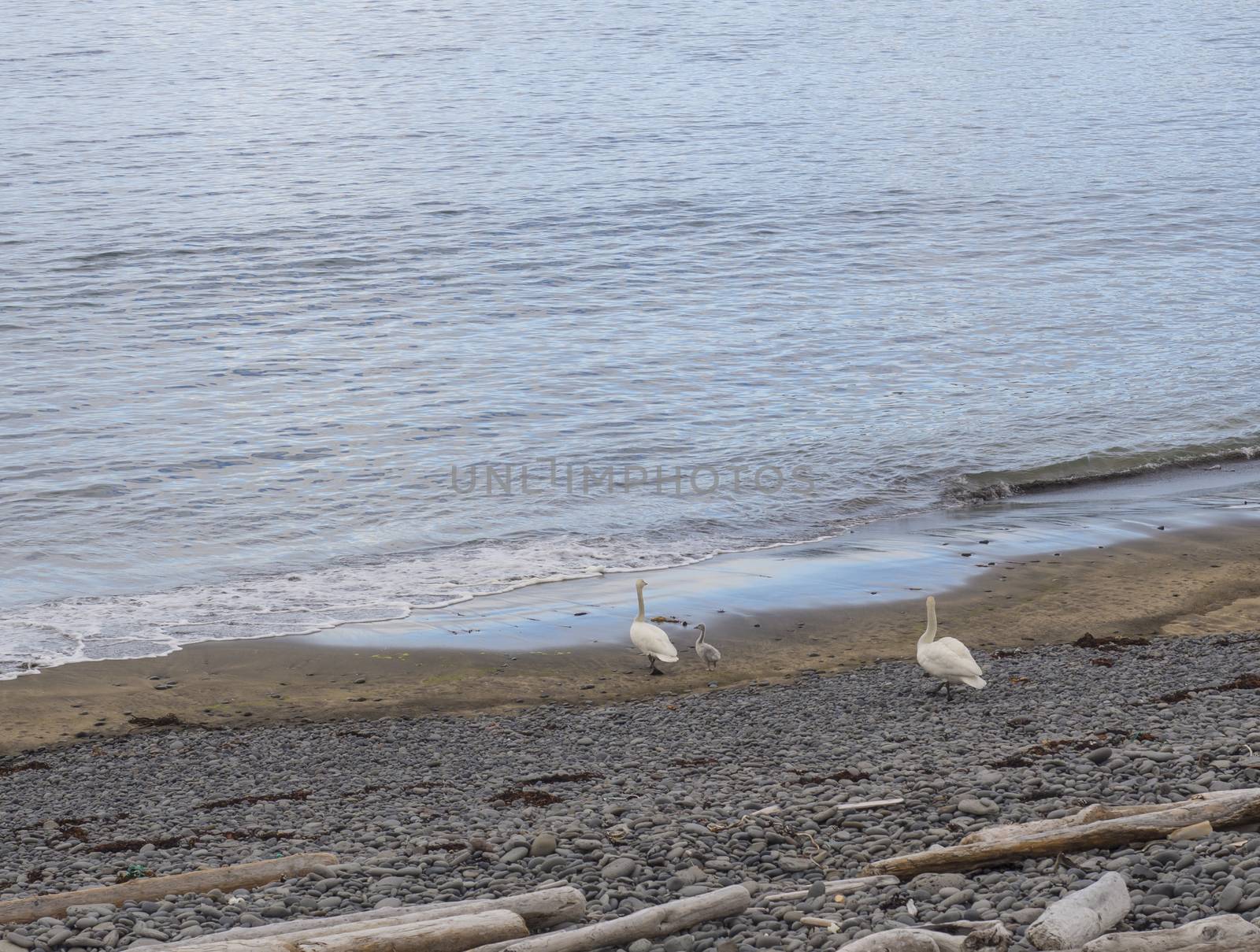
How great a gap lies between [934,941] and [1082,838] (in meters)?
1.53

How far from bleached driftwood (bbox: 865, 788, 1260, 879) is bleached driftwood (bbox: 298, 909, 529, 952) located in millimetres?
2043

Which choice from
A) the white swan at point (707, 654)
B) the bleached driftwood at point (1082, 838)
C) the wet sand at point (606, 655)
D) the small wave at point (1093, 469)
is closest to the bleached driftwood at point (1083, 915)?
the bleached driftwood at point (1082, 838)

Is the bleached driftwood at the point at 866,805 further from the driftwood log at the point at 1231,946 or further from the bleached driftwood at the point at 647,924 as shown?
the driftwood log at the point at 1231,946

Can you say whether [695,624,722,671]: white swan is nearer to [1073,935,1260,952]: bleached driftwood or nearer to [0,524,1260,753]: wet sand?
[0,524,1260,753]: wet sand

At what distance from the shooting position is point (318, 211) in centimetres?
3716

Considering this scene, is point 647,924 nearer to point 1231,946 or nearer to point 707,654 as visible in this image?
point 1231,946

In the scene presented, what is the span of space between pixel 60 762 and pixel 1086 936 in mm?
8833

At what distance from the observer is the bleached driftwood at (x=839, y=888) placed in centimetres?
645

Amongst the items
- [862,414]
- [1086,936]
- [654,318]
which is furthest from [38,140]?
[1086,936]

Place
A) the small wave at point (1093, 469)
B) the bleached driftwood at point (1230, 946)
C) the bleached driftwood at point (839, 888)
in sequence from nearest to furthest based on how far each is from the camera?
the bleached driftwood at point (1230, 946)
the bleached driftwood at point (839, 888)
the small wave at point (1093, 469)

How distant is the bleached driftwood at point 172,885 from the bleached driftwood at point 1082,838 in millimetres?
3259

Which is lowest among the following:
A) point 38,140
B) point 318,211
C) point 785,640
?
point 785,640

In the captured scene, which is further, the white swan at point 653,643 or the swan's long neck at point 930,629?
the white swan at point 653,643

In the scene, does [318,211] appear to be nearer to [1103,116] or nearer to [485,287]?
[485,287]
